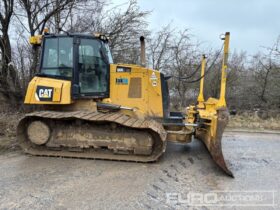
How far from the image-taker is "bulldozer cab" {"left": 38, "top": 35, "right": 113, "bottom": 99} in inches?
201

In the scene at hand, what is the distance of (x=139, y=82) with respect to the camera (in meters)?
5.27

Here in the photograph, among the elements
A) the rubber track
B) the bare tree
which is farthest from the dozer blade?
the bare tree

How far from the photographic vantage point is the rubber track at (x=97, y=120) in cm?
455

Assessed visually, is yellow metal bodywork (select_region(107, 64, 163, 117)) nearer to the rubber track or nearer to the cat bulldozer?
the cat bulldozer

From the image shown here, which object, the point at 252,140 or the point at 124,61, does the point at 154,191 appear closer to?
the point at 252,140

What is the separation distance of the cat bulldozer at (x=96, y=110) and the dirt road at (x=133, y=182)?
1.00 ft

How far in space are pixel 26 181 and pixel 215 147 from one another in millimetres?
3008

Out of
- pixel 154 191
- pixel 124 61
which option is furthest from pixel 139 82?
pixel 124 61

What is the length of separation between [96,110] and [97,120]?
0.79 metres

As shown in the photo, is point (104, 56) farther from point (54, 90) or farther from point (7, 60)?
point (7, 60)

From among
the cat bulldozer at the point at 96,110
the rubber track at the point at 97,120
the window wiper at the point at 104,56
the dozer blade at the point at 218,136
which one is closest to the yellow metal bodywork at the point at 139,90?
the cat bulldozer at the point at 96,110

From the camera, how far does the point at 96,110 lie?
5320mm

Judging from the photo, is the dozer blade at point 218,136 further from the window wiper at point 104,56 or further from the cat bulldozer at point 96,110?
the window wiper at point 104,56

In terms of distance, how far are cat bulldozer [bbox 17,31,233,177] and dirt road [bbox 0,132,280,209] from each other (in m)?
0.31
